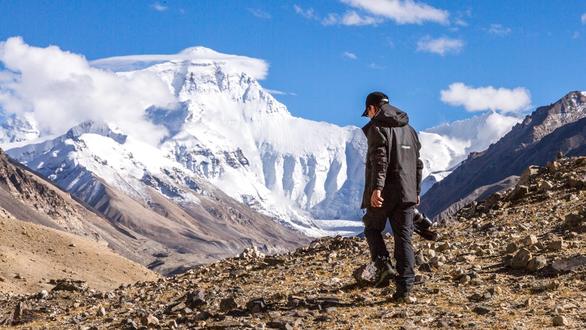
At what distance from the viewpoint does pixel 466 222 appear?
21.6 m

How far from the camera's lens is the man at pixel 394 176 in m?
12.1

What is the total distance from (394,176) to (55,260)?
46164 millimetres

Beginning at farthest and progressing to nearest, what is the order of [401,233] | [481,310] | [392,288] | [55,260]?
[55,260], [392,288], [401,233], [481,310]

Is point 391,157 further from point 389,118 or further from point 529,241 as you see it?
point 529,241

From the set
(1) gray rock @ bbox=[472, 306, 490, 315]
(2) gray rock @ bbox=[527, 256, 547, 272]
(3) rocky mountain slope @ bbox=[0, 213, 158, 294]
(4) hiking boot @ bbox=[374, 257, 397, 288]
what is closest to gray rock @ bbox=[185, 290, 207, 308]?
(4) hiking boot @ bbox=[374, 257, 397, 288]

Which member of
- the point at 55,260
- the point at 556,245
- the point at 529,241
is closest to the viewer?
the point at 556,245

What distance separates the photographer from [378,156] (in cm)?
1202

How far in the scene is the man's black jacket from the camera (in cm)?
1212

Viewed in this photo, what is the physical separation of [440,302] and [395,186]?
1.83 metres

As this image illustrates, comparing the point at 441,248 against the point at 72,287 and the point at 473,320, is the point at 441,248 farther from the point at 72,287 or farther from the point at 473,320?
the point at 72,287

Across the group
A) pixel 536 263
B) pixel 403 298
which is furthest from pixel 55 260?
pixel 403 298

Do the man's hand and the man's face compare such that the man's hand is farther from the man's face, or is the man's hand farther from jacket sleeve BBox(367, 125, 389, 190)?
the man's face

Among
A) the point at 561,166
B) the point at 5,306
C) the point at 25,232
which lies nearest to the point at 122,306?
the point at 5,306

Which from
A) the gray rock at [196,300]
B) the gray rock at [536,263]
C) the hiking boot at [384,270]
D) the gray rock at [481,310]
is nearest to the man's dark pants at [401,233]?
the hiking boot at [384,270]
